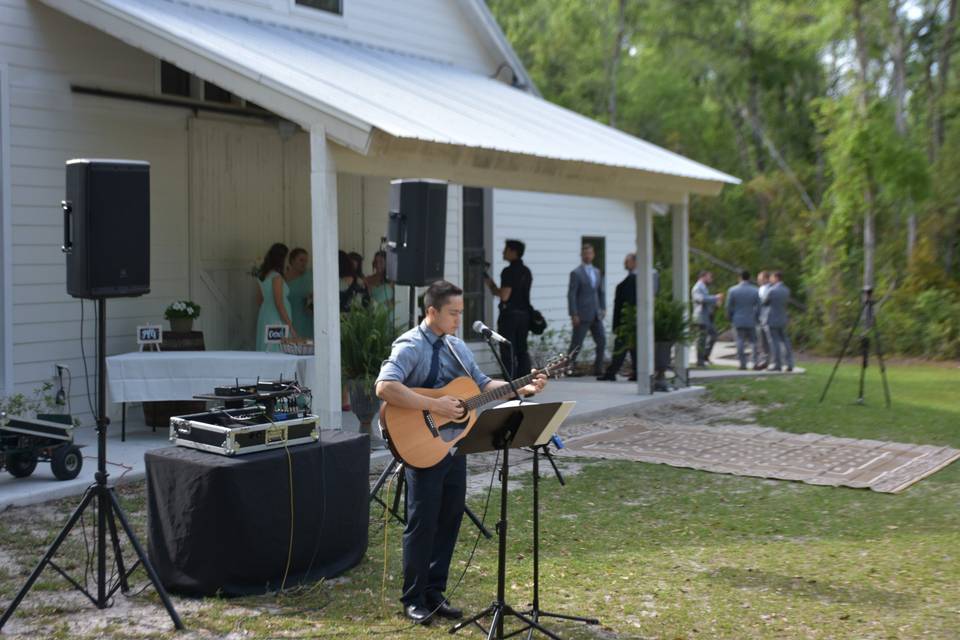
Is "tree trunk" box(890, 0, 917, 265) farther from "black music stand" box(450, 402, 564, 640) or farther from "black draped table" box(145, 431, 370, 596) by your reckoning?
"black music stand" box(450, 402, 564, 640)

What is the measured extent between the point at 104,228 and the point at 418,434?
6.43ft

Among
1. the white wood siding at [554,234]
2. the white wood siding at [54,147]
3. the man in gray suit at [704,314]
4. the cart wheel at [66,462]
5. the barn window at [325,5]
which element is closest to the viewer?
the cart wheel at [66,462]

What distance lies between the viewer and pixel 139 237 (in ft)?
19.8

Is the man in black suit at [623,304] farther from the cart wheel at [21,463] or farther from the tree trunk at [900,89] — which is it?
the tree trunk at [900,89]

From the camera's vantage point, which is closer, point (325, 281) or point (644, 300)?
point (325, 281)

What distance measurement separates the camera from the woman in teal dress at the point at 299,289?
12.1 m

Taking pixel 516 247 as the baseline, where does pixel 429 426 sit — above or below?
below

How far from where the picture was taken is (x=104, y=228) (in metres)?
5.87

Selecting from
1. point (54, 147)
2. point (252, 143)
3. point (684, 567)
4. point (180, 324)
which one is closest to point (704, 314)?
point (252, 143)

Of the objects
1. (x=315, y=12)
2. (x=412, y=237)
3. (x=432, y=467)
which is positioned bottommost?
(x=432, y=467)

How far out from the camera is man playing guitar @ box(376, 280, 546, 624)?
566 centimetres

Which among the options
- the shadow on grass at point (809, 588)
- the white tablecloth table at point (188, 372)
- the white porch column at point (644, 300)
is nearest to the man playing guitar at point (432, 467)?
the shadow on grass at point (809, 588)

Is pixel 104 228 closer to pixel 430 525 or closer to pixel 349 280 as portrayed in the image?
pixel 430 525

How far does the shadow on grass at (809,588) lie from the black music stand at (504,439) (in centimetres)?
153
